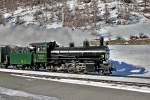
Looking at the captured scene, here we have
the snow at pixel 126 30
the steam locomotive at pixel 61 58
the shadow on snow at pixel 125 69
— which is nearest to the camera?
the shadow on snow at pixel 125 69

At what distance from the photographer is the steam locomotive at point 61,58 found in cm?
3025

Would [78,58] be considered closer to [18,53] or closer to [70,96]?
[18,53]

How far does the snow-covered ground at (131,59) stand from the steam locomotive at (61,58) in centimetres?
117

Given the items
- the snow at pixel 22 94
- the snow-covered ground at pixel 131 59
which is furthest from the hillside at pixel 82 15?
the snow at pixel 22 94

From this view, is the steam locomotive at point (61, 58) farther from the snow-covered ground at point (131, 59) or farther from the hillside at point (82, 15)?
the hillside at point (82, 15)

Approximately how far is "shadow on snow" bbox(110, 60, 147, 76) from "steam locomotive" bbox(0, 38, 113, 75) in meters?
0.80

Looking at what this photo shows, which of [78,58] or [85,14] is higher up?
[85,14]

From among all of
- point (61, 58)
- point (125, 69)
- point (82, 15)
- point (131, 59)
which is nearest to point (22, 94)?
point (125, 69)

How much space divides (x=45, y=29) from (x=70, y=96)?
35023 mm

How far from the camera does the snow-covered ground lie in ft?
94.8

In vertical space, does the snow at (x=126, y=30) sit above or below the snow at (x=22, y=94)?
above

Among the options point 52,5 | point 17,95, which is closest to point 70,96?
point 17,95

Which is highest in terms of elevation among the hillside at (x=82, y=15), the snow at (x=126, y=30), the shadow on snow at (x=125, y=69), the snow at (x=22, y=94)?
the hillside at (x=82, y=15)

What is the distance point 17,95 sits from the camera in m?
19.1
